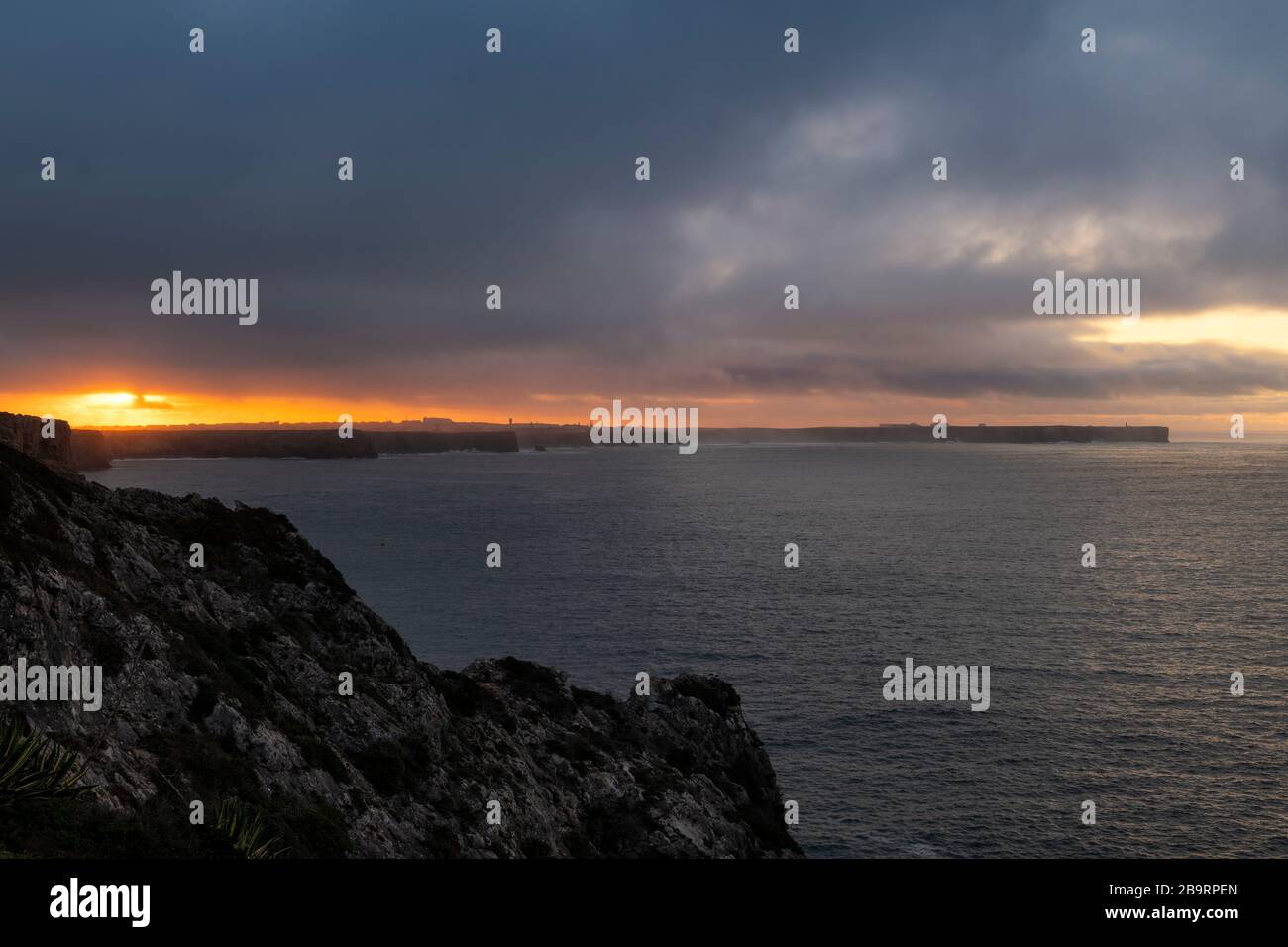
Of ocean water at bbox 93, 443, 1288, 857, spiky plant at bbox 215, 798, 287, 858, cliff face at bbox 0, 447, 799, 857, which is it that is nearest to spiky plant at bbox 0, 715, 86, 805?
cliff face at bbox 0, 447, 799, 857

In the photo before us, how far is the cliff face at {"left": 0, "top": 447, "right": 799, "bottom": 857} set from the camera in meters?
18.8

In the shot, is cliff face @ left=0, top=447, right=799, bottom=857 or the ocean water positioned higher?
cliff face @ left=0, top=447, right=799, bottom=857

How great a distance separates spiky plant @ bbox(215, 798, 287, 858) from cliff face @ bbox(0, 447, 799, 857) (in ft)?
1.50

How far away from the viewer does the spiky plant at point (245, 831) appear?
15.8 meters

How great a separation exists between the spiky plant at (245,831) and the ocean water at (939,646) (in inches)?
1373

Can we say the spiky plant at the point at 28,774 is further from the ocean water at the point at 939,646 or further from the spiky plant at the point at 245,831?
the ocean water at the point at 939,646

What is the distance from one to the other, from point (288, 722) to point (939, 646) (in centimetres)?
7051

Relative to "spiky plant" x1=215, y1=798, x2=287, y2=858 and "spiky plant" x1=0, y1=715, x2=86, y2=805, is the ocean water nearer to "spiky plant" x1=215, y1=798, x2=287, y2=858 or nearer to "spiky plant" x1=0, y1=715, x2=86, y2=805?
"spiky plant" x1=215, y1=798, x2=287, y2=858

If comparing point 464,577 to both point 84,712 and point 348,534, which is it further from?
point 84,712

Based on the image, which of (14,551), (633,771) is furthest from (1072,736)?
(14,551)

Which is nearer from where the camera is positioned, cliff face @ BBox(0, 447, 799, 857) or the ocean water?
cliff face @ BBox(0, 447, 799, 857)

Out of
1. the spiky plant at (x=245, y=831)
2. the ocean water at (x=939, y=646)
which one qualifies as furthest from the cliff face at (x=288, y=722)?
the ocean water at (x=939, y=646)

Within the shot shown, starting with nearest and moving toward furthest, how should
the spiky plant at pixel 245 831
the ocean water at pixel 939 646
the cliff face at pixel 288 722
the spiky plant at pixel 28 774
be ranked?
the spiky plant at pixel 28 774 → the spiky plant at pixel 245 831 → the cliff face at pixel 288 722 → the ocean water at pixel 939 646
